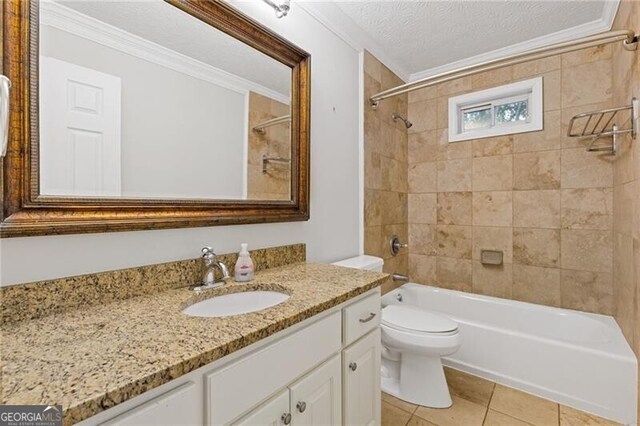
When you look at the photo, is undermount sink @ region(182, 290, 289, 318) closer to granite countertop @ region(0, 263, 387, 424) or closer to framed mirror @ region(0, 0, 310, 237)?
granite countertop @ region(0, 263, 387, 424)

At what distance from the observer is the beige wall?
1.48 metres

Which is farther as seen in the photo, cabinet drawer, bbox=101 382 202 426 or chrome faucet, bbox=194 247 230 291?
chrome faucet, bbox=194 247 230 291

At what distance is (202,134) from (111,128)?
33 centimetres

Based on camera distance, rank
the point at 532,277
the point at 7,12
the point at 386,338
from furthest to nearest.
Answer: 1. the point at 532,277
2. the point at 386,338
3. the point at 7,12

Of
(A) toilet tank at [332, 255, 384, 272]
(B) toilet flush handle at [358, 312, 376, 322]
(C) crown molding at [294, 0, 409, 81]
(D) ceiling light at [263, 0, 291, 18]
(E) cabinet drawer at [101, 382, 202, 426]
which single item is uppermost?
(C) crown molding at [294, 0, 409, 81]

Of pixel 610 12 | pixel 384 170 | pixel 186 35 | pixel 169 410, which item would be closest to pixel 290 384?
pixel 169 410

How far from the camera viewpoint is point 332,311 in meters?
1.05

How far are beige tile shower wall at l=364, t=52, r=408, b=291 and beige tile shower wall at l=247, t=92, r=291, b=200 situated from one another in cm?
83

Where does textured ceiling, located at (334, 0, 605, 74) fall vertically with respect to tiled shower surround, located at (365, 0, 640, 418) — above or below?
above

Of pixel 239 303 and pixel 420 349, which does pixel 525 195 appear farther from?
pixel 239 303

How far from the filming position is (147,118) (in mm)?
1076

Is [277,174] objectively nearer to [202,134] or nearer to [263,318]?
[202,134]

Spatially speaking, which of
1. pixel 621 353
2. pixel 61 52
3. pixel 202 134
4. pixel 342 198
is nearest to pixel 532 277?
pixel 621 353

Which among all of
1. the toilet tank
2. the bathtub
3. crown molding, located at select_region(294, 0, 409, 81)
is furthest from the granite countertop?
crown molding, located at select_region(294, 0, 409, 81)
